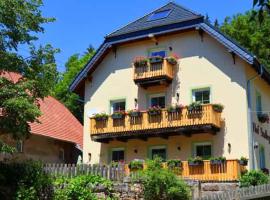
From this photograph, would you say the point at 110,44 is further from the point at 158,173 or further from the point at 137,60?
the point at 158,173

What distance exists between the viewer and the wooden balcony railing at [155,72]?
27.5m

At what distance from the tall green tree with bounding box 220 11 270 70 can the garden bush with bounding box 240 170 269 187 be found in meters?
16.9

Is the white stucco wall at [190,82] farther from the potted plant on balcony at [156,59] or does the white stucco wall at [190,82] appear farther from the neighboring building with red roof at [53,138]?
the neighboring building with red roof at [53,138]

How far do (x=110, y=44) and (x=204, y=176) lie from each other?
10.0 m

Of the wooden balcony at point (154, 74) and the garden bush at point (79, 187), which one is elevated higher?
the wooden balcony at point (154, 74)

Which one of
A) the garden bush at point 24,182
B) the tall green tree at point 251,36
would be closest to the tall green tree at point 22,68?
the garden bush at point 24,182

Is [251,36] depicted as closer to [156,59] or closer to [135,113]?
[156,59]

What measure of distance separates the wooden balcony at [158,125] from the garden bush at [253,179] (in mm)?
3044

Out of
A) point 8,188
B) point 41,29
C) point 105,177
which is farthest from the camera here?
point 105,177

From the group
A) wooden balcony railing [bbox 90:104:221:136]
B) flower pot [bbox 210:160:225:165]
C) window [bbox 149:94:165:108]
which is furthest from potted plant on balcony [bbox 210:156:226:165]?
window [bbox 149:94:165:108]

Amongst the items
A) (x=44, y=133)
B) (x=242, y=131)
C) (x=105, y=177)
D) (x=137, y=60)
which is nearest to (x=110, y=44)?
(x=137, y=60)

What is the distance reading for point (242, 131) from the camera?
2588 cm

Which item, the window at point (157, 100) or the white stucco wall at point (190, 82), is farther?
the window at point (157, 100)

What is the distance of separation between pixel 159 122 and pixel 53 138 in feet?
26.7
